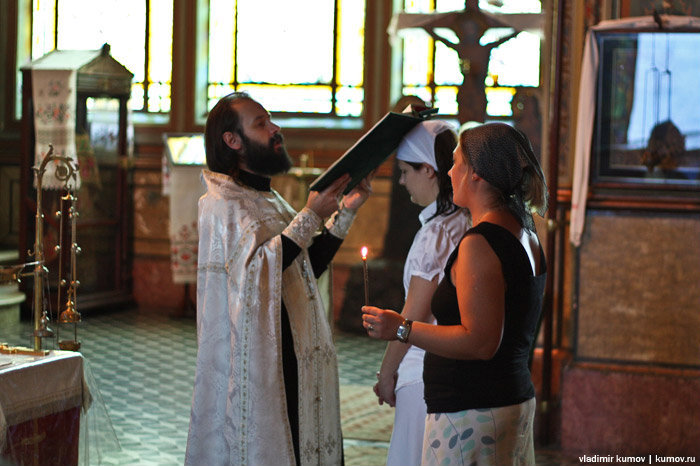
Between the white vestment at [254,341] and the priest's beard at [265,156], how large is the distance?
98 mm

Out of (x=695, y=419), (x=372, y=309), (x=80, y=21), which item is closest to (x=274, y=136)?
(x=372, y=309)

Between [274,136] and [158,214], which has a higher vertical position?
[274,136]

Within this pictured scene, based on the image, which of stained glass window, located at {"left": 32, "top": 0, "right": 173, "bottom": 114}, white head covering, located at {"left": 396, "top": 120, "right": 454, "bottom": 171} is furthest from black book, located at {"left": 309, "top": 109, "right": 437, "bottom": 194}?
stained glass window, located at {"left": 32, "top": 0, "right": 173, "bottom": 114}

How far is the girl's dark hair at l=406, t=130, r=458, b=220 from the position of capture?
301cm

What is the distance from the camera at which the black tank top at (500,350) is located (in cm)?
226

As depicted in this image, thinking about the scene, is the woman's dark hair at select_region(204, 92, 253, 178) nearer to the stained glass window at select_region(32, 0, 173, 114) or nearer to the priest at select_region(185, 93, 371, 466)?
the priest at select_region(185, 93, 371, 466)

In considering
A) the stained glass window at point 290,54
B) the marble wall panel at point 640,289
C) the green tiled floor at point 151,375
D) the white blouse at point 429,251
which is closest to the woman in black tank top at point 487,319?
the white blouse at point 429,251

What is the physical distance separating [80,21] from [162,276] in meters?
3.09

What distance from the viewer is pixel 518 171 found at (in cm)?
231

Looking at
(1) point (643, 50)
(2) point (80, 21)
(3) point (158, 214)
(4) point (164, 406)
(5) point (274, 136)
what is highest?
(2) point (80, 21)

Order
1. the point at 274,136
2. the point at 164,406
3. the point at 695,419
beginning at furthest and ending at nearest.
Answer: the point at 164,406 < the point at 695,419 < the point at 274,136

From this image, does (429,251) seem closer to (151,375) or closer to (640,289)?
(640,289)

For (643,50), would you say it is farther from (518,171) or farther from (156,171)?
(156,171)

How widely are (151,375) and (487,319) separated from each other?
16.5 feet
